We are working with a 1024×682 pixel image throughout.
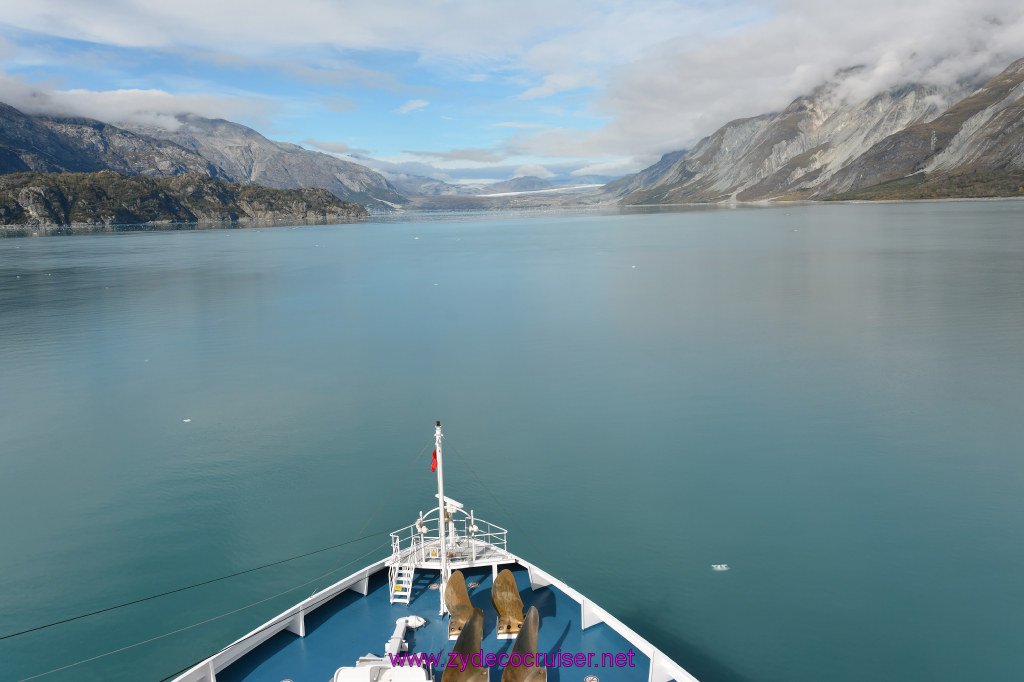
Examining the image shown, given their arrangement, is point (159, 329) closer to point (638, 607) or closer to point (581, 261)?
point (638, 607)

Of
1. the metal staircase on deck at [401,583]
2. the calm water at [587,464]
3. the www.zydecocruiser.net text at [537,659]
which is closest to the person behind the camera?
the www.zydecocruiser.net text at [537,659]

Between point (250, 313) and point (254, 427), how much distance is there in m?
40.6

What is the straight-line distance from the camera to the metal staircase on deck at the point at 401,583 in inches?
Answer: 722

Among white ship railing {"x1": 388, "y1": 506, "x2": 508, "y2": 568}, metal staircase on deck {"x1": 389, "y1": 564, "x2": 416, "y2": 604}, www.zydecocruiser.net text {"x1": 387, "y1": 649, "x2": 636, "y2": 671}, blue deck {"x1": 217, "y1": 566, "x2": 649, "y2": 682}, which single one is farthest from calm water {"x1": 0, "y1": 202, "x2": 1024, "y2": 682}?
white ship railing {"x1": 388, "y1": 506, "x2": 508, "y2": 568}

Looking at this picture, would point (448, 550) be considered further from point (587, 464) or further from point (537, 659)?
point (587, 464)

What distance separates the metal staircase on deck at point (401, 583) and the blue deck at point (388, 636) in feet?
0.74

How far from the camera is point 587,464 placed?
102 feet

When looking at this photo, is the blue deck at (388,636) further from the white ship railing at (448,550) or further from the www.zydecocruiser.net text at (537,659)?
the white ship railing at (448,550)

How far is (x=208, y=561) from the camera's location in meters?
23.6

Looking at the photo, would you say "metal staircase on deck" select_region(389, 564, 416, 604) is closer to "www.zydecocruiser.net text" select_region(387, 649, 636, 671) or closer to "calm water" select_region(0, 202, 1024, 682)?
"www.zydecocruiser.net text" select_region(387, 649, 636, 671)

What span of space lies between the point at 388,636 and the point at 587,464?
16080mm

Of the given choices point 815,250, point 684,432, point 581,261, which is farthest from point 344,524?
point 815,250

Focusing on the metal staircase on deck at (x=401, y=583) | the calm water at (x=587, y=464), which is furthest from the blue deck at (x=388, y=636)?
the calm water at (x=587, y=464)

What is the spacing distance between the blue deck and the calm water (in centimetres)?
95
